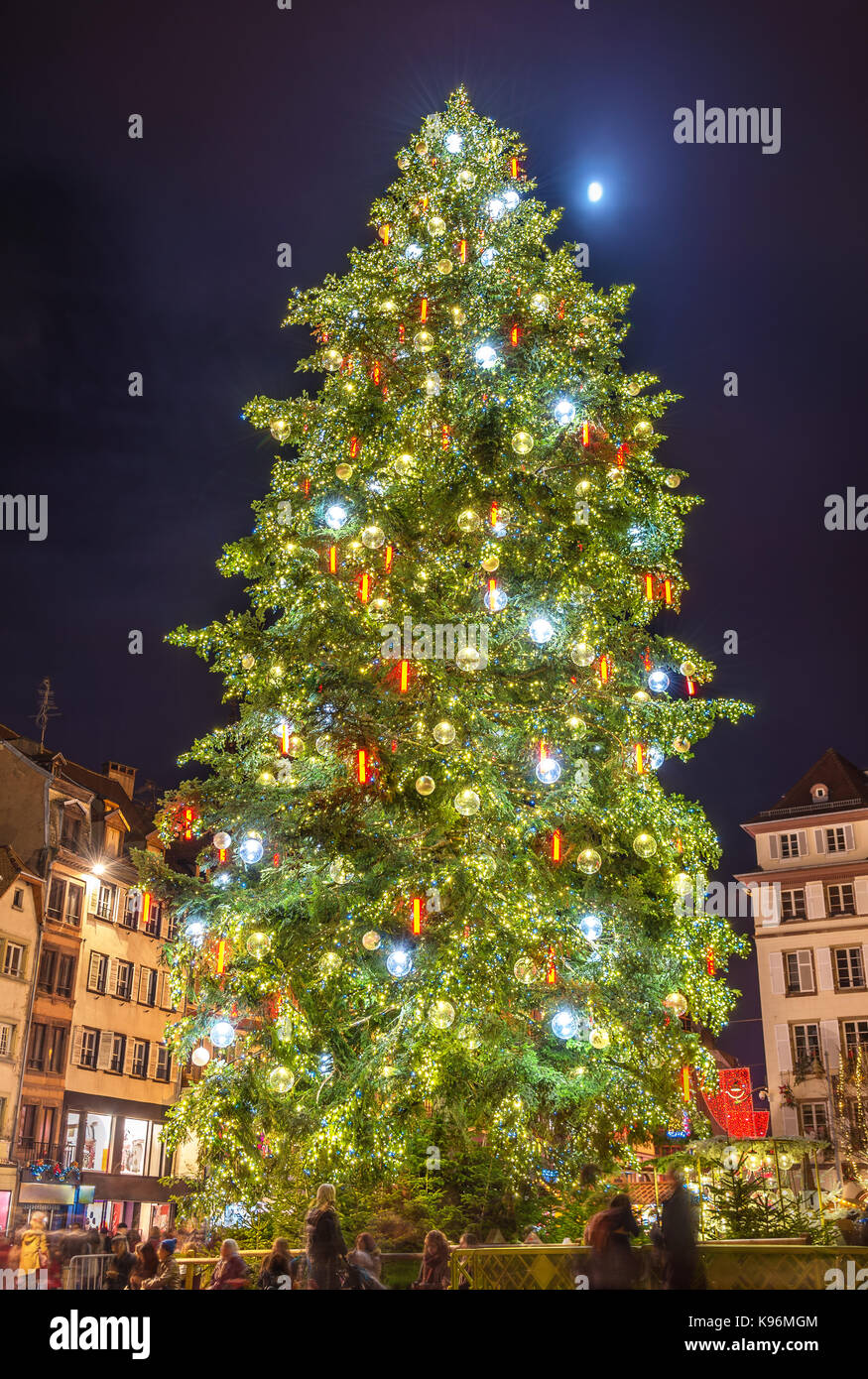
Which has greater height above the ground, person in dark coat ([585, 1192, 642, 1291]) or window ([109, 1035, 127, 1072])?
window ([109, 1035, 127, 1072])

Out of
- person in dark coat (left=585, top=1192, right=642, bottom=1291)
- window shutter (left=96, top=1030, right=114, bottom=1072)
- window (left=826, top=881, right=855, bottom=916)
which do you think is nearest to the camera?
person in dark coat (left=585, top=1192, right=642, bottom=1291)

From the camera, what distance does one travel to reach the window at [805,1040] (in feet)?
151

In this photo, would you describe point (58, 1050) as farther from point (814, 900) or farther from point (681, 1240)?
point (681, 1240)

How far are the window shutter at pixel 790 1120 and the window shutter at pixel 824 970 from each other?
511 centimetres

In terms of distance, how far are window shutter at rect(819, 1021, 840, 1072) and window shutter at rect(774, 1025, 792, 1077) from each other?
150 cm

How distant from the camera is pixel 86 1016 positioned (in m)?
41.0

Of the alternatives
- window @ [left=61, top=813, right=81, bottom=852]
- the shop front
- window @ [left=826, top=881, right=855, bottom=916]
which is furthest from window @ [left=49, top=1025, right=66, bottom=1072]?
window @ [left=826, top=881, right=855, bottom=916]

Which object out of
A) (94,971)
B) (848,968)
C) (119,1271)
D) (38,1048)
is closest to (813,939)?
(848,968)

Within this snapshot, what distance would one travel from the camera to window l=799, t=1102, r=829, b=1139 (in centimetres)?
4394

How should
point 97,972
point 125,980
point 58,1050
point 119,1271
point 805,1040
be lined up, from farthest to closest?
point 805,1040, point 125,980, point 97,972, point 58,1050, point 119,1271

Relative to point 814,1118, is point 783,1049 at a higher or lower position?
higher

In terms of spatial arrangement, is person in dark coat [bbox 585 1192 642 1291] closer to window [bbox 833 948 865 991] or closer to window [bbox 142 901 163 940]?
window [bbox 142 901 163 940]

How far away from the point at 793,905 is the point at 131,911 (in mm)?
28040

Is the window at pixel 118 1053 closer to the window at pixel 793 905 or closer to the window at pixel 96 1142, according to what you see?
the window at pixel 96 1142
